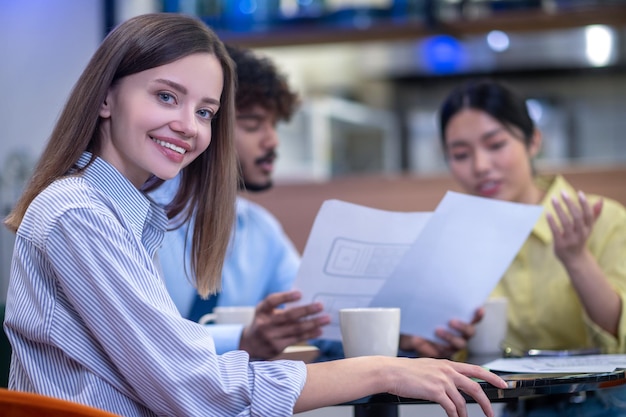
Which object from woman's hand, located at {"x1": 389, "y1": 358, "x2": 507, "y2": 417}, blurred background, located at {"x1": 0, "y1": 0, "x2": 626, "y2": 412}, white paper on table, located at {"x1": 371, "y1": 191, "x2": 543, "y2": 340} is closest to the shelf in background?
blurred background, located at {"x1": 0, "y1": 0, "x2": 626, "y2": 412}

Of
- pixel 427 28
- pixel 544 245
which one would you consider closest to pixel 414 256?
pixel 544 245

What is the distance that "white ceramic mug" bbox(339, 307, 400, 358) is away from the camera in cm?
127

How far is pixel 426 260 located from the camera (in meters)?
1.43

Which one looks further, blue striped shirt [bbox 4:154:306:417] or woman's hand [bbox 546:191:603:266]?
woman's hand [bbox 546:191:603:266]

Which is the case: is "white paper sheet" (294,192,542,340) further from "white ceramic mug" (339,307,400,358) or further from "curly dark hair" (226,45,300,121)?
"curly dark hair" (226,45,300,121)

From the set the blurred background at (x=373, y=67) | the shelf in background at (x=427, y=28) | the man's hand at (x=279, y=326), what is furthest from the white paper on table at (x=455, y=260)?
the shelf in background at (x=427, y=28)

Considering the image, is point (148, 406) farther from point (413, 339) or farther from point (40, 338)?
point (413, 339)

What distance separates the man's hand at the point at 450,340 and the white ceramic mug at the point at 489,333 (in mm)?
23

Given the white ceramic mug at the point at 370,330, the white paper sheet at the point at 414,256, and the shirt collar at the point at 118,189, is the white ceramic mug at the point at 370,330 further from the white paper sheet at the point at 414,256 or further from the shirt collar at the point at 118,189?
the shirt collar at the point at 118,189

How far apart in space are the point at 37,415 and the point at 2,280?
2.60 meters

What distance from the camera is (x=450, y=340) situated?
1.50m

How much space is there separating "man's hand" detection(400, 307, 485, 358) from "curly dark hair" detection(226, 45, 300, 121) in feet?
2.37

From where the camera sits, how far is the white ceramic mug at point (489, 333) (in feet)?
5.06

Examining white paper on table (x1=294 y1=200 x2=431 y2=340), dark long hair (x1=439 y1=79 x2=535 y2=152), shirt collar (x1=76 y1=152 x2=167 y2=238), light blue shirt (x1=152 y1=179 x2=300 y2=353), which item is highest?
dark long hair (x1=439 y1=79 x2=535 y2=152)
